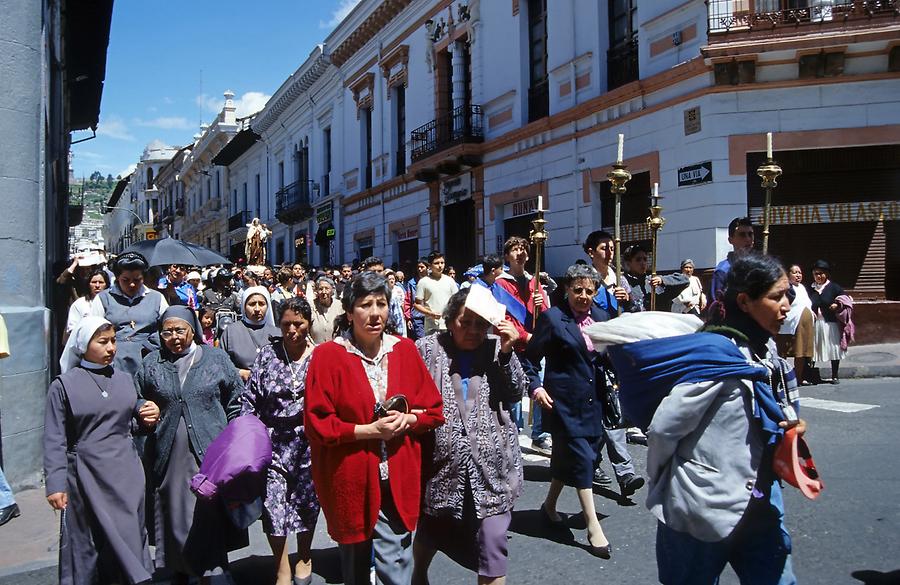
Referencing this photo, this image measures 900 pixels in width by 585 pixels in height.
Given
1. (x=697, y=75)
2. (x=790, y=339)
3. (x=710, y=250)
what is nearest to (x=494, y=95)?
(x=697, y=75)

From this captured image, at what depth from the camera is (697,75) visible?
1184 cm

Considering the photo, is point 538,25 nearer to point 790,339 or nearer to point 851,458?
point 790,339

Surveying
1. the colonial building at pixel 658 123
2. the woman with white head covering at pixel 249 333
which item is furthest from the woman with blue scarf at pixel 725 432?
the colonial building at pixel 658 123

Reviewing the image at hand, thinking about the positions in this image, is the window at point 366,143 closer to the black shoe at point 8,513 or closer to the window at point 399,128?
the window at point 399,128

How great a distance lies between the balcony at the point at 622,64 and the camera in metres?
13.5

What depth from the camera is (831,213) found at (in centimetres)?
1199

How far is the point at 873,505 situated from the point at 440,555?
9.94 feet

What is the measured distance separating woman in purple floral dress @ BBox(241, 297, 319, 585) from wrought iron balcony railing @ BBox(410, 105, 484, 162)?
14778 mm

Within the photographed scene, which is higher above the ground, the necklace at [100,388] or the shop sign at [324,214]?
the shop sign at [324,214]

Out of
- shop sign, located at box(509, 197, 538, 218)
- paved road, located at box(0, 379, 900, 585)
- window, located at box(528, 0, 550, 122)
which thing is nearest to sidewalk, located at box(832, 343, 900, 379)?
paved road, located at box(0, 379, 900, 585)

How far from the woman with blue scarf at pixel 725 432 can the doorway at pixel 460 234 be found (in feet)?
54.1

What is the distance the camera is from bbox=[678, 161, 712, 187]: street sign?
1170cm

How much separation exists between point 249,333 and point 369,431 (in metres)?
2.49

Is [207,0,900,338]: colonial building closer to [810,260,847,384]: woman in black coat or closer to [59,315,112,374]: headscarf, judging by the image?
[810,260,847,384]: woman in black coat
